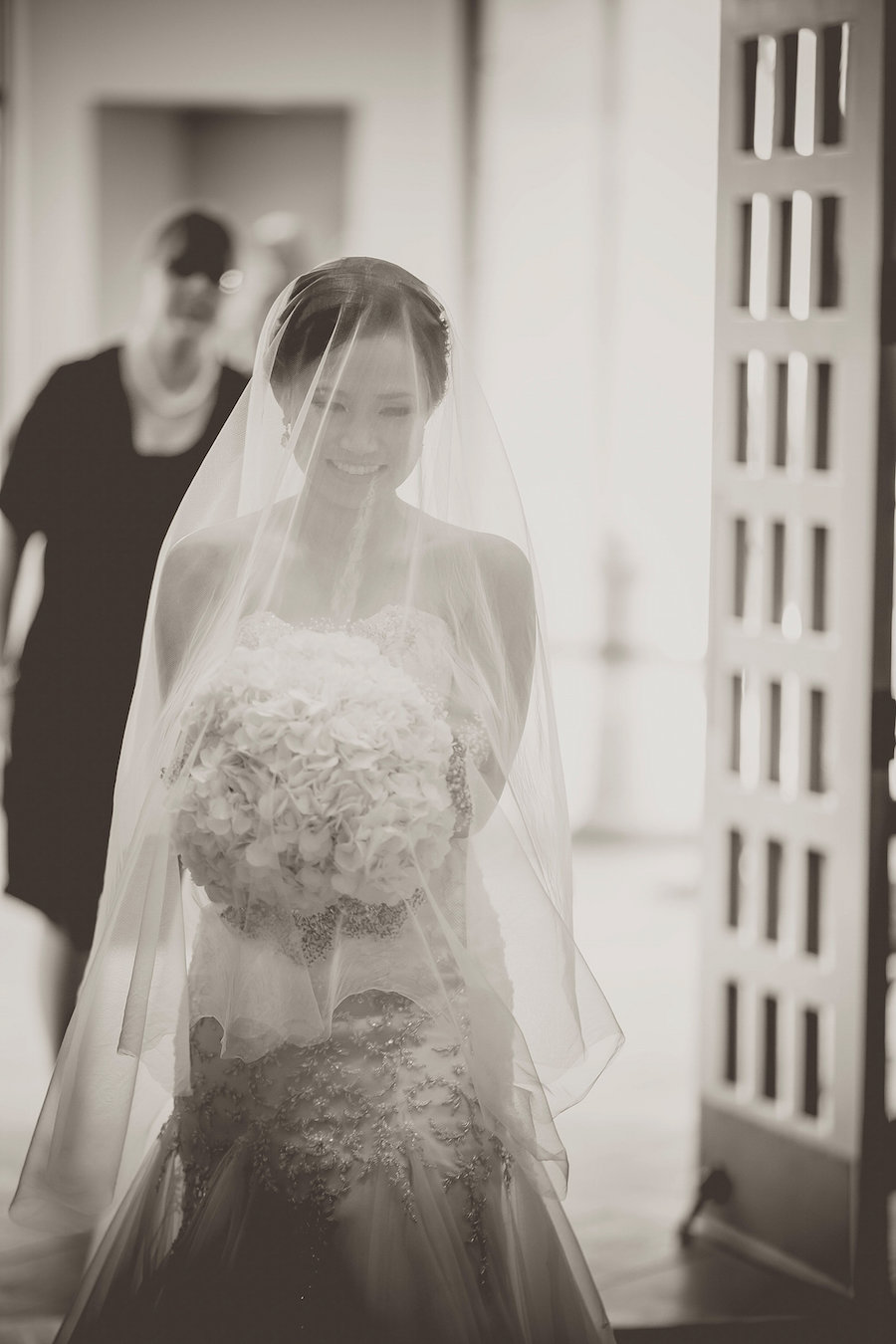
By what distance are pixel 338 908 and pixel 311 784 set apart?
19 centimetres

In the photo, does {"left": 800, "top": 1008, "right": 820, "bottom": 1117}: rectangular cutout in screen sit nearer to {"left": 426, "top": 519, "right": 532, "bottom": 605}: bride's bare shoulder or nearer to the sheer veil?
the sheer veil

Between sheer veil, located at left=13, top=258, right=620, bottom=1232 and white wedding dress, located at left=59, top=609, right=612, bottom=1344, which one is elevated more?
sheer veil, located at left=13, top=258, right=620, bottom=1232

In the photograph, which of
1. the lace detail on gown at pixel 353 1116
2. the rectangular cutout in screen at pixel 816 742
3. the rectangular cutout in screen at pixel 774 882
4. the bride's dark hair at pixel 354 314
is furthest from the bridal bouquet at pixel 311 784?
the rectangular cutout in screen at pixel 774 882

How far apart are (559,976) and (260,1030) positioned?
0.43 m

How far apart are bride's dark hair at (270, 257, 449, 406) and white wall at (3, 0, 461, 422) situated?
223 inches

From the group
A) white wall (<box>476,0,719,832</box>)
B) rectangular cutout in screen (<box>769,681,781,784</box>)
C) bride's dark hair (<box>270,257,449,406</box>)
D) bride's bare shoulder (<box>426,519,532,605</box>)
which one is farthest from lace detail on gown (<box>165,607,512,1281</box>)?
white wall (<box>476,0,719,832</box>)

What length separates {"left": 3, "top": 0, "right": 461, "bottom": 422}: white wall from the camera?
24.8 ft

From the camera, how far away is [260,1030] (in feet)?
6.81

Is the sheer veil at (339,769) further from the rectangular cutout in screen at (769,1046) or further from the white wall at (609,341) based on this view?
the white wall at (609,341)

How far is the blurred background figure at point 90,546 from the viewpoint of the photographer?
3441 mm

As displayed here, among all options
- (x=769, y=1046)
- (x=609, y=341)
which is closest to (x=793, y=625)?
(x=769, y=1046)

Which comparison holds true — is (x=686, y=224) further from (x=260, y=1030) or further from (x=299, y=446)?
(x=260, y=1030)

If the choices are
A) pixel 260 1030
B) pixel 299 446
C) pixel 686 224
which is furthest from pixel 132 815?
pixel 686 224

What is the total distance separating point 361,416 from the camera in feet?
7.24
